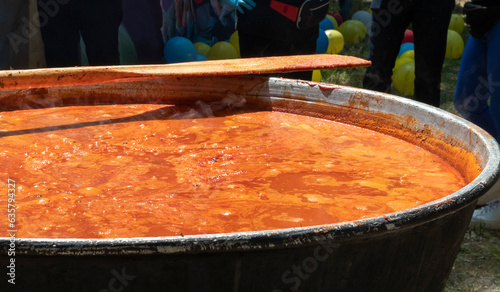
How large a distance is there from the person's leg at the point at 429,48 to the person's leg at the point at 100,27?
7.57 feet

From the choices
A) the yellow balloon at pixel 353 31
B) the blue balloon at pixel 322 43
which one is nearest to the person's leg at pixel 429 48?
the blue balloon at pixel 322 43

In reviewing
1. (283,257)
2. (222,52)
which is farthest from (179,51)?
(283,257)

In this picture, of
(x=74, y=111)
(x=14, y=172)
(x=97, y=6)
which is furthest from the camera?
(x=97, y=6)

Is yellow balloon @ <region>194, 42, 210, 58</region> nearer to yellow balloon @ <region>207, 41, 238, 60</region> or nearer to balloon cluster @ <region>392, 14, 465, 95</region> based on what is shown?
yellow balloon @ <region>207, 41, 238, 60</region>

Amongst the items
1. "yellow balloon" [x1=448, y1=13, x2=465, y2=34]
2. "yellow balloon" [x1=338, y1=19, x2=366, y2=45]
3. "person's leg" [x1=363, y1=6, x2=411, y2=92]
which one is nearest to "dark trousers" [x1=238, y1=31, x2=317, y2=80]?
"person's leg" [x1=363, y1=6, x2=411, y2=92]

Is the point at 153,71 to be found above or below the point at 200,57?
above

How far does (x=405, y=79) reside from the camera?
5852 mm

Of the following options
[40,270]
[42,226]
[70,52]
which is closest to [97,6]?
[70,52]

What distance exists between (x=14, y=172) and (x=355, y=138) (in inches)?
51.0

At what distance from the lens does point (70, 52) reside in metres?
4.57

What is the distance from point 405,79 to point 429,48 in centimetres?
172

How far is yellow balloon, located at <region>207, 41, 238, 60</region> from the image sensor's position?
613cm

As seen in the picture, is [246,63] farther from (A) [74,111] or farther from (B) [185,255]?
(B) [185,255]

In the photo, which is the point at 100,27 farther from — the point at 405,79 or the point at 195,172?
the point at 405,79
